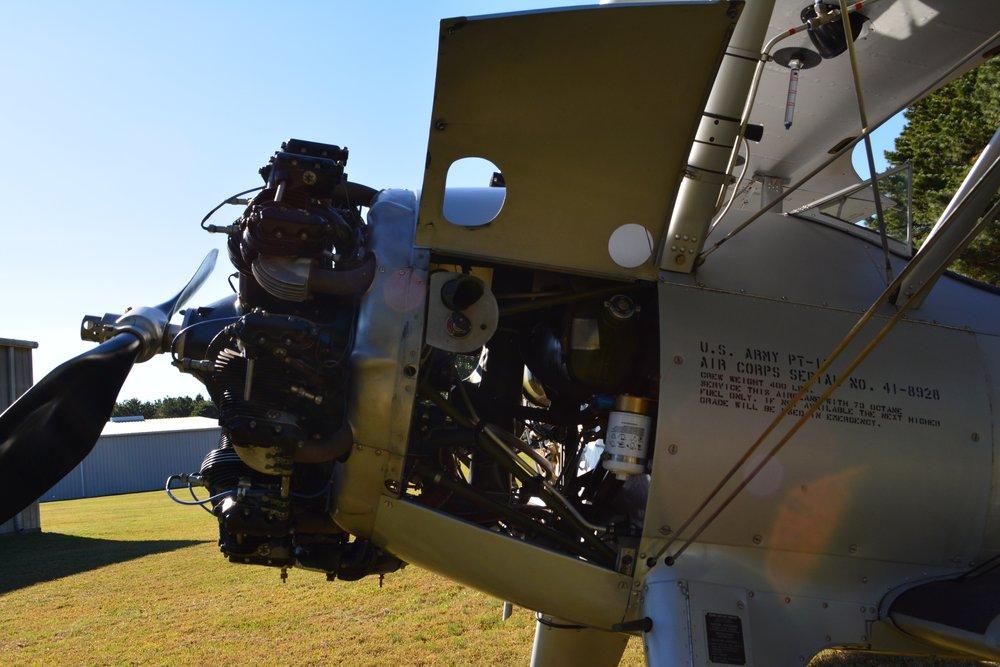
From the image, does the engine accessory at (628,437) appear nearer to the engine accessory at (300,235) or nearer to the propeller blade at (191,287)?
the engine accessory at (300,235)

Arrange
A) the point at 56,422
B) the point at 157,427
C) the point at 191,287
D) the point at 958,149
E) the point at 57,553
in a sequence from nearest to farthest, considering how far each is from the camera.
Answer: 1. the point at 56,422
2. the point at 191,287
3. the point at 57,553
4. the point at 958,149
5. the point at 157,427

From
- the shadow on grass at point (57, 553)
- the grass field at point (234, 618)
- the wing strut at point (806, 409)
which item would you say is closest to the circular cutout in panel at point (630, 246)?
the wing strut at point (806, 409)

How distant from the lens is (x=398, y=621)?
8.53 meters

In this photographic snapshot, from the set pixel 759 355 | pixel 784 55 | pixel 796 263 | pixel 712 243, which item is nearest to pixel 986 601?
pixel 759 355

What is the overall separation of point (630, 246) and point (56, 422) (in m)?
2.53

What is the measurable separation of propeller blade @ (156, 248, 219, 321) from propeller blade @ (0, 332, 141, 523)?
1.66 ft

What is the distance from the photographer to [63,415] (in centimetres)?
343

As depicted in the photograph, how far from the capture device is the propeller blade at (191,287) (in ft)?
13.6

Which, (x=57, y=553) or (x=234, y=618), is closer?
(x=234, y=618)

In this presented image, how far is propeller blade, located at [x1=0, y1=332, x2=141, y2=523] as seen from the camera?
329 cm

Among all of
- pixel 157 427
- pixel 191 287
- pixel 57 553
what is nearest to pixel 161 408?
pixel 157 427

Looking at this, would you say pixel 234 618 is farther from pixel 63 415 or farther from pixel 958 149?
pixel 958 149

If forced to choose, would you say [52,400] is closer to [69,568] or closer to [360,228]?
→ [360,228]

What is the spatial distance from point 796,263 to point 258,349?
2617 millimetres
